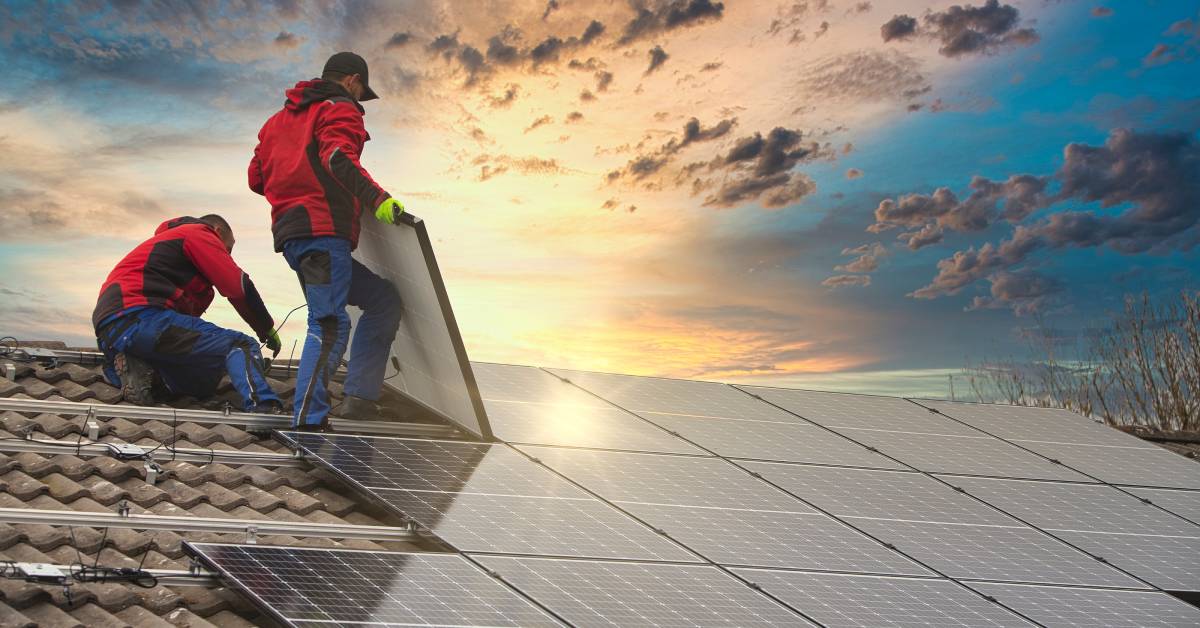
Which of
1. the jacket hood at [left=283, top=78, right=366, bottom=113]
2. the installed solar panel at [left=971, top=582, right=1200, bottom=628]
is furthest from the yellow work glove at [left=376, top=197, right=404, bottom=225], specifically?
the installed solar panel at [left=971, top=582, right=1200, bottom=628]

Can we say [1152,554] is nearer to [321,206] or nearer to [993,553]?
[993,553]

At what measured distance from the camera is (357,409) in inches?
352

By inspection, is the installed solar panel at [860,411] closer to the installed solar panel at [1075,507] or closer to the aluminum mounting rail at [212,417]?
the installed solar panel at [1075,507]

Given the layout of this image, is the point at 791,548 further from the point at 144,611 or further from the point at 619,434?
the point at 144,611

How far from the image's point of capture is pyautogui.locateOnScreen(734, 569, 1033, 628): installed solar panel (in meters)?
6.71

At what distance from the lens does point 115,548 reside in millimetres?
6117

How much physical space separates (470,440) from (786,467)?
2.53 m

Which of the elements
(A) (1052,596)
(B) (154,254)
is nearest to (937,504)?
(A) (1052,596)

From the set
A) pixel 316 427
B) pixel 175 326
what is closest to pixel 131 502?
pixel 316 427

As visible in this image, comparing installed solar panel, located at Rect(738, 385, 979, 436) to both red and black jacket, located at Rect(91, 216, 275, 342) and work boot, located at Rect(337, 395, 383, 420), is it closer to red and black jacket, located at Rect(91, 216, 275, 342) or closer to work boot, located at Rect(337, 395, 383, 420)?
work boot, located at Rect(337, 395, 383, 420)

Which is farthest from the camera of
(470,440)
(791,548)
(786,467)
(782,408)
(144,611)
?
(782,408)

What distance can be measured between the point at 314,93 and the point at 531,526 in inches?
151

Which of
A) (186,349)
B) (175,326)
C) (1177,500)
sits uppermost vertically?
(1177,500)

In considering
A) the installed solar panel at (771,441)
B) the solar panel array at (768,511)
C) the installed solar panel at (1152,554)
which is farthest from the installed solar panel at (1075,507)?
the installed solar panel at (771,441)
